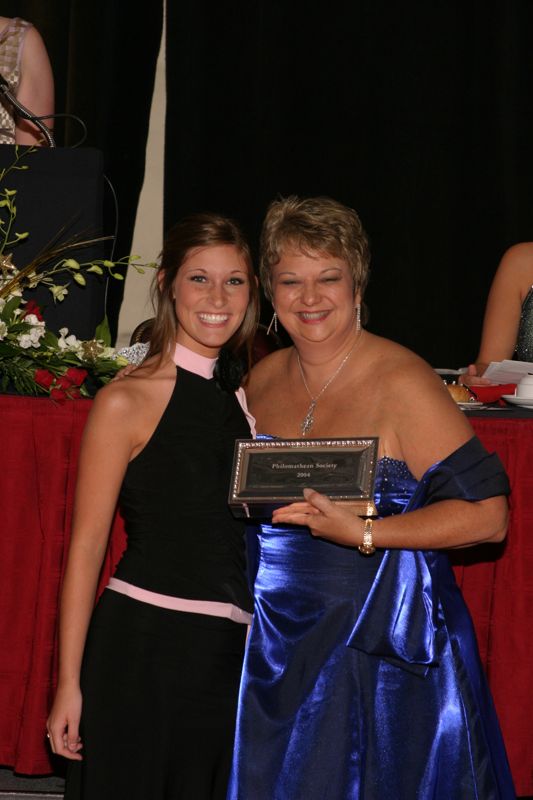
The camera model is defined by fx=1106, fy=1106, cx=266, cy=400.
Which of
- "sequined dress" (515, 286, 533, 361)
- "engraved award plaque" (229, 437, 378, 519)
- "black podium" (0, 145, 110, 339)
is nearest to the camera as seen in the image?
"engraved award plaque" (229, 437, 378, 519)

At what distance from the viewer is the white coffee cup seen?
3.09 metres

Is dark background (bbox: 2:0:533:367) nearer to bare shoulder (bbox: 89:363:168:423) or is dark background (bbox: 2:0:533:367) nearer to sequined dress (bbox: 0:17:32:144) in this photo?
sequined dress (bbox: 0:17:32:144)

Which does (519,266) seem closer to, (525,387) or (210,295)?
(525,387)

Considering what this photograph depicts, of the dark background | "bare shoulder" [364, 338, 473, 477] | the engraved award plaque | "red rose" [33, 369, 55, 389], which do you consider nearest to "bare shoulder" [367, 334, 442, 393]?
"bare shoulder" [364, 338, 473, 477]

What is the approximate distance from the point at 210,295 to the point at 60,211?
0.78m

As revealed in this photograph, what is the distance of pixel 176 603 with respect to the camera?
2.34 meters

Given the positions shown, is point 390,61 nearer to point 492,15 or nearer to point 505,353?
point 492,15

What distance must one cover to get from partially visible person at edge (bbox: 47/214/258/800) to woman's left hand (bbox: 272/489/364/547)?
8.0 inches

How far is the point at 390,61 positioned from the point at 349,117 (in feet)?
1.14

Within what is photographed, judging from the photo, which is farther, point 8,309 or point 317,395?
point 8,309

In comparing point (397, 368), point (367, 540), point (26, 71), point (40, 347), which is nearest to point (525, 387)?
point (397, 368)

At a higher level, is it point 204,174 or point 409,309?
point 204,174

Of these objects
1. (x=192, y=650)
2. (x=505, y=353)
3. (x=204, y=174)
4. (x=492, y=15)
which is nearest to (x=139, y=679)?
(x=192, y=650)

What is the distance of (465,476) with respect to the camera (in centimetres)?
239
